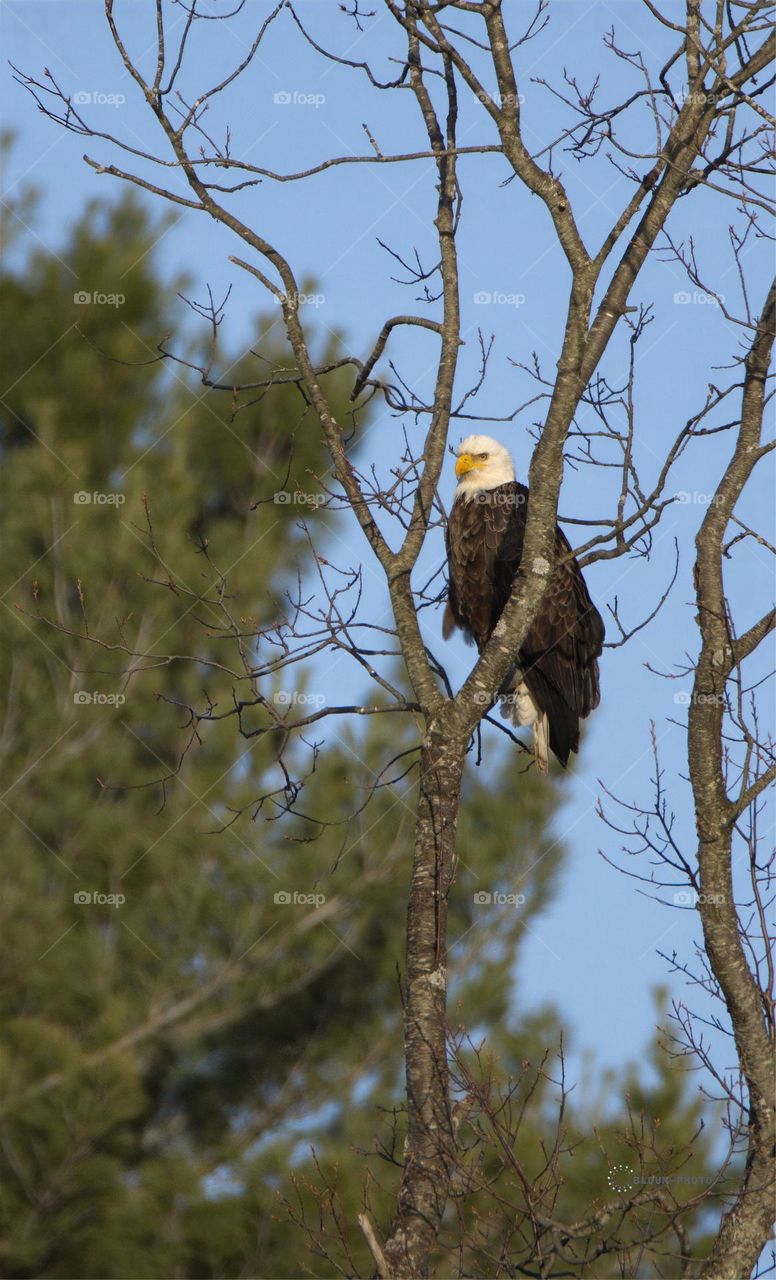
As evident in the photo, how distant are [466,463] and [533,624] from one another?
104cm

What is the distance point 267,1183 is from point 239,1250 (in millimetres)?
388

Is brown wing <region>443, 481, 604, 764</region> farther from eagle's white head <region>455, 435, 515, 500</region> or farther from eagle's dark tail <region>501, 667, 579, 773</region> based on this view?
eagle's white head <region>455, 435, 515, 500</region>

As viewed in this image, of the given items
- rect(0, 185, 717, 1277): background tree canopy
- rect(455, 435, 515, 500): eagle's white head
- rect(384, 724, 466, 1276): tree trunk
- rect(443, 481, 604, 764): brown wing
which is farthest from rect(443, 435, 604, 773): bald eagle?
rect(0, 185, 717, 1277): background tree canopy

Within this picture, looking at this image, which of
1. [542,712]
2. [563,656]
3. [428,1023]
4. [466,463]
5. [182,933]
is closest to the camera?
[428,1023]

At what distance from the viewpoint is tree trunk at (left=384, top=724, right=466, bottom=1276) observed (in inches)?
134

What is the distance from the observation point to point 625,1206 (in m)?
3.31

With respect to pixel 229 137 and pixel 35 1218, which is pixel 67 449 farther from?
pixel 229 137

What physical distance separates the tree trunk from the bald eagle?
5.29 ft

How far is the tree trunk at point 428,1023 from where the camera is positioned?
11.2 feet

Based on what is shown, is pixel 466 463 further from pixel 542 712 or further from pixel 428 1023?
pixel 428 1023

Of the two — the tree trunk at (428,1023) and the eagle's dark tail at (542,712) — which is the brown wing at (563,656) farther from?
the tree trunk at (428,1023)

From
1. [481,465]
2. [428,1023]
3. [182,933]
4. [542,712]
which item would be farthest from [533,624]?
[182,933]

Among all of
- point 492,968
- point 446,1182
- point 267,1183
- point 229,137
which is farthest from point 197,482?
point 446,1182

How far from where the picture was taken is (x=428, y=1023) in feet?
11.7
